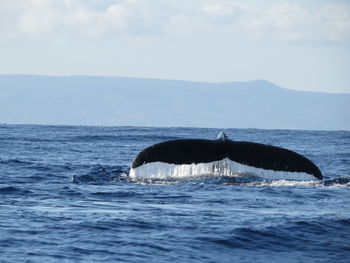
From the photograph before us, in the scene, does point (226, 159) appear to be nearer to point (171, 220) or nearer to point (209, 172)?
point (209, 172)

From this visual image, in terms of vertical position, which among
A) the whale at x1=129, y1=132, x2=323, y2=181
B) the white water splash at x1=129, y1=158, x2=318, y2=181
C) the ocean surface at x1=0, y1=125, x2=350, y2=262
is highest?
the whale at x1=129, y1=132, x2=323, y2=181

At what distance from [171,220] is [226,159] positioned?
3131mm

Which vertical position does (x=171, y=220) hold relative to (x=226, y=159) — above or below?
below

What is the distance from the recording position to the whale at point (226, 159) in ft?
38.3

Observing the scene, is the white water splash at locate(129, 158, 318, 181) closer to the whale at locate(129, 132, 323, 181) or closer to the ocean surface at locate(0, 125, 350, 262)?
the whale at locate(129, 132, 323, 181)

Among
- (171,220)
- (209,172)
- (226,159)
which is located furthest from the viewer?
(209,172)

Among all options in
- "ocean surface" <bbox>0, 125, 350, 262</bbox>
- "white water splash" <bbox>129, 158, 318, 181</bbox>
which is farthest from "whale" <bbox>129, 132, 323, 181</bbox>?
"ocean surface" <bbox>0, 125, 350, 262</bbox>

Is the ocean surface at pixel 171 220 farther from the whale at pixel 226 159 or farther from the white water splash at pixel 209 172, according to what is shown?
the whale at pixel 226 159

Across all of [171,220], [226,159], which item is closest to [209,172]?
[226,159]

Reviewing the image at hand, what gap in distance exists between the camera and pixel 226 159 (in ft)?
40.2

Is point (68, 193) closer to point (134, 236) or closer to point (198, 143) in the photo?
point (198, 143)

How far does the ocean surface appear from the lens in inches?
305

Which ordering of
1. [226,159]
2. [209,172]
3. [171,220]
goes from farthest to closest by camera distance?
1. [209,172]
2. [226,159]
3. [171,220]

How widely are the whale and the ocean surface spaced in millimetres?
305
